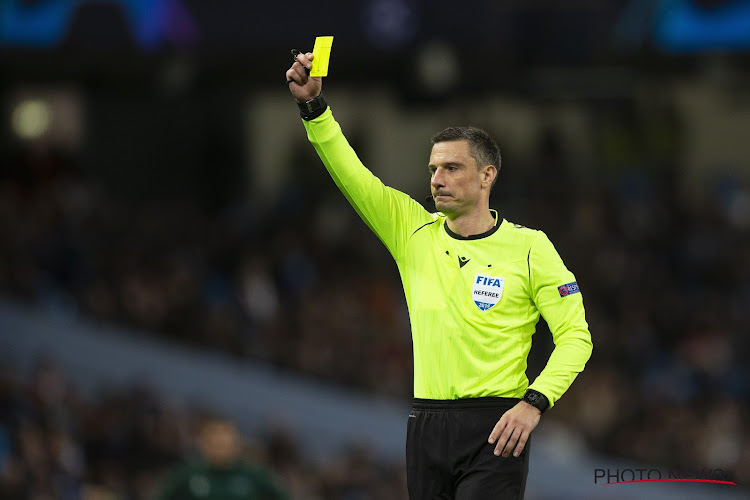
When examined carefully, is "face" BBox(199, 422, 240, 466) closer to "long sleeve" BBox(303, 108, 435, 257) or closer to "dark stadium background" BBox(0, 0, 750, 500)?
"dark stadium background" BBox(0, 0, 750, 500)

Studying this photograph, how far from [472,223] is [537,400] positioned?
0.79m

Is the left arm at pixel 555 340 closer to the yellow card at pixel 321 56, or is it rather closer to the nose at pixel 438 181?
the nose at pixel 438 181

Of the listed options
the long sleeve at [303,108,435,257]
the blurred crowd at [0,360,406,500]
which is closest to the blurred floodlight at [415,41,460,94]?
the blurred crowd at [0,360,406,500]

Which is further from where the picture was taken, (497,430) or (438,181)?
(438,181)

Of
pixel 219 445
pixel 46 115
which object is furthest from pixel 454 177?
pixel 46 115

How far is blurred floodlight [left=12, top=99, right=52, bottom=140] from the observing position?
2127cm

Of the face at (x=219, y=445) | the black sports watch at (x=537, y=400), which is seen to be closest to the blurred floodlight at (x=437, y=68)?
the face at (x=219, y=445)

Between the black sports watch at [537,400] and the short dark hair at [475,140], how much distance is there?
910 mm

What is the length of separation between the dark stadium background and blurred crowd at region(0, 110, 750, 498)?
0.03m

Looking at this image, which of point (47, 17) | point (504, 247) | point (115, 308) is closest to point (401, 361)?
point (115, 308)

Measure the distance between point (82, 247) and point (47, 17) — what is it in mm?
2575

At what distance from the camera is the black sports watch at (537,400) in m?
4.80

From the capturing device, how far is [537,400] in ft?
15.8

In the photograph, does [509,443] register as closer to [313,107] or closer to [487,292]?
[487,292]
